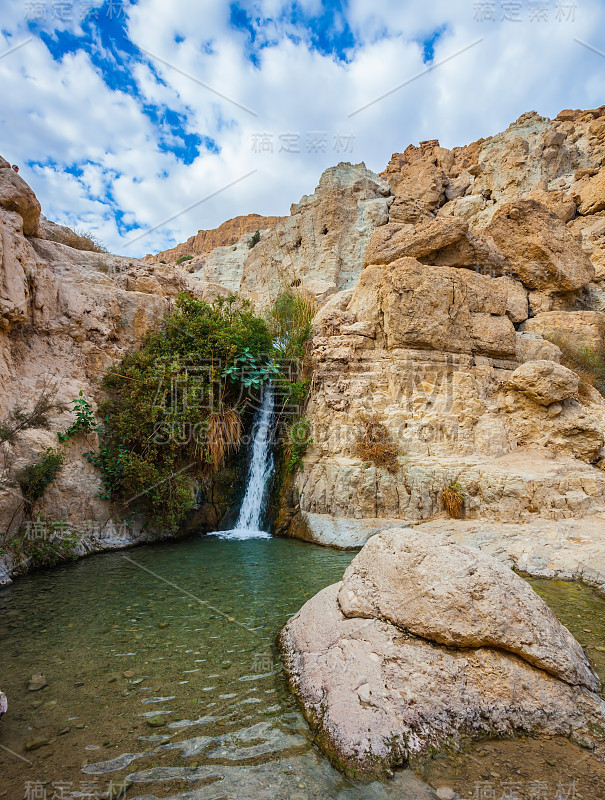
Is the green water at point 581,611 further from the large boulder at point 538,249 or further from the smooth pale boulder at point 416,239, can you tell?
the large boulder at point 538,249

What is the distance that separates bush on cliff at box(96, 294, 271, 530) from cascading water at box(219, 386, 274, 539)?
17.5 inches

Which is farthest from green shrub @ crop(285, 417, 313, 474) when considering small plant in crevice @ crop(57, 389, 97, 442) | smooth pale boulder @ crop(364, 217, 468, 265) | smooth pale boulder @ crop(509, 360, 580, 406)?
smooth pale boulder @ crop(364, 217, 468, 265)

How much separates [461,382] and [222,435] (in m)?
5.15

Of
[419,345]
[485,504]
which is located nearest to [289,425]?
[419,345]

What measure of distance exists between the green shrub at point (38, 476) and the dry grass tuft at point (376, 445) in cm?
513

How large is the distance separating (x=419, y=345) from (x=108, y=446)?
6.56 m

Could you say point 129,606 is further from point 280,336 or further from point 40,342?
point 280,336

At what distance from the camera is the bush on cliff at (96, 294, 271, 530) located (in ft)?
22.6

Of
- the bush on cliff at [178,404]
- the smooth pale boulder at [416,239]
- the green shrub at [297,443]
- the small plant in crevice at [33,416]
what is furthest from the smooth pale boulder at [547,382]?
the small plant in crevice at [33,416]

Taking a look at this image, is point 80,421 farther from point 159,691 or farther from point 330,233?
point 330,233

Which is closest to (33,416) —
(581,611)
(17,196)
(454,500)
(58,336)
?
(58,336)

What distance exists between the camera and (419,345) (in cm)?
877

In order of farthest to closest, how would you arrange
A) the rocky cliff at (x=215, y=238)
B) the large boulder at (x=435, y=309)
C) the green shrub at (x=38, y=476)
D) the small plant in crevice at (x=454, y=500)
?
1. the rocky cliff at (x=215, y=238)
2. the large boulder at (x=435, y=309)
3. the small plant in crevice at (x=454, y=500)
4. the green shrub at (x=38, y=476)

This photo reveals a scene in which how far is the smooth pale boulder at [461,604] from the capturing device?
8.75ft
